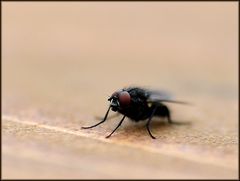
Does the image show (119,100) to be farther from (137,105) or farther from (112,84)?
(112,84)

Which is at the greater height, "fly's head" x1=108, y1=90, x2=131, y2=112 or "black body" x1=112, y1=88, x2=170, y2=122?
"fly's head" x1=108, y1=90, x2=131, y2=112

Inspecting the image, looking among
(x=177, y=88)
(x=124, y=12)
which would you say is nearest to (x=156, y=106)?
(x=177, y=88)

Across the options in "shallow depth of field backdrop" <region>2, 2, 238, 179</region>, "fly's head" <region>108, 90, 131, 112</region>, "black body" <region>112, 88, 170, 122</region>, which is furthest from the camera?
"black body" <region>112, 88, 170, 122</region>

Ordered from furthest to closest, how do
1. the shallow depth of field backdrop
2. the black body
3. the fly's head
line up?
1. the black body
2. the fly's head
3. the shallow depth of field backdrop

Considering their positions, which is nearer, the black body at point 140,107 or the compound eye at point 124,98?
the compound eye at point 124,98

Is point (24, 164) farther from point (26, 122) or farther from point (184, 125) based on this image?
point (184, 125)

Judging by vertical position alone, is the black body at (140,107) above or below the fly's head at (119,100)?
below
